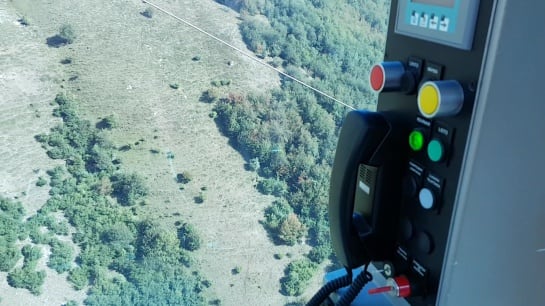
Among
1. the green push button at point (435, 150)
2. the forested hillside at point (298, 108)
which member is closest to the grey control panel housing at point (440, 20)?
the green push button at point (435, 150)

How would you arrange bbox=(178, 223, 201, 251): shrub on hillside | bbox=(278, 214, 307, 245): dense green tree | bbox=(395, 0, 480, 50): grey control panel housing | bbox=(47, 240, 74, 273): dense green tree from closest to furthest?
bbox=(395, 0, 480, 50): grey control panel housing
bbox=(47, 240, 74, 273): dense green tree
bbox=(278, 214, 307, 245): dense green tree
bbox=(178, 223, 201, 251): shrub on hillside

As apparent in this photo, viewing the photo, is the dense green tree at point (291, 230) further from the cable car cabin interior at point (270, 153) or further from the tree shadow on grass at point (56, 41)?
the tree shadow on grass at point (56, 41)

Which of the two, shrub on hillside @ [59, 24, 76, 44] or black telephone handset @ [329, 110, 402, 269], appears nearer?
black telephone handset @ [329, 110, 402, 269]

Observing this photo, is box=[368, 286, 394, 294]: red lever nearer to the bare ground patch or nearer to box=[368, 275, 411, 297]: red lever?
box=[368, 275, 411, 297]: red lever

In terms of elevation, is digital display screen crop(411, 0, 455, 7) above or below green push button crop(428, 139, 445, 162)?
above

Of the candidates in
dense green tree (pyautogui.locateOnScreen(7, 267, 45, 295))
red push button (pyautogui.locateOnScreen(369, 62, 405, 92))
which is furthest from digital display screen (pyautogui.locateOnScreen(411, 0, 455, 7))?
dense green tree (pyautogui.locateOnScreen(7, 267, 45, 295))

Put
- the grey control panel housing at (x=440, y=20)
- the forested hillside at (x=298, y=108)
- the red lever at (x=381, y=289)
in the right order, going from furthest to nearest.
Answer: the forested hillside at (x=298, y=108) < the red lever at (x=381, y=289) < the grey control panel housing at (x=440, y=20)
